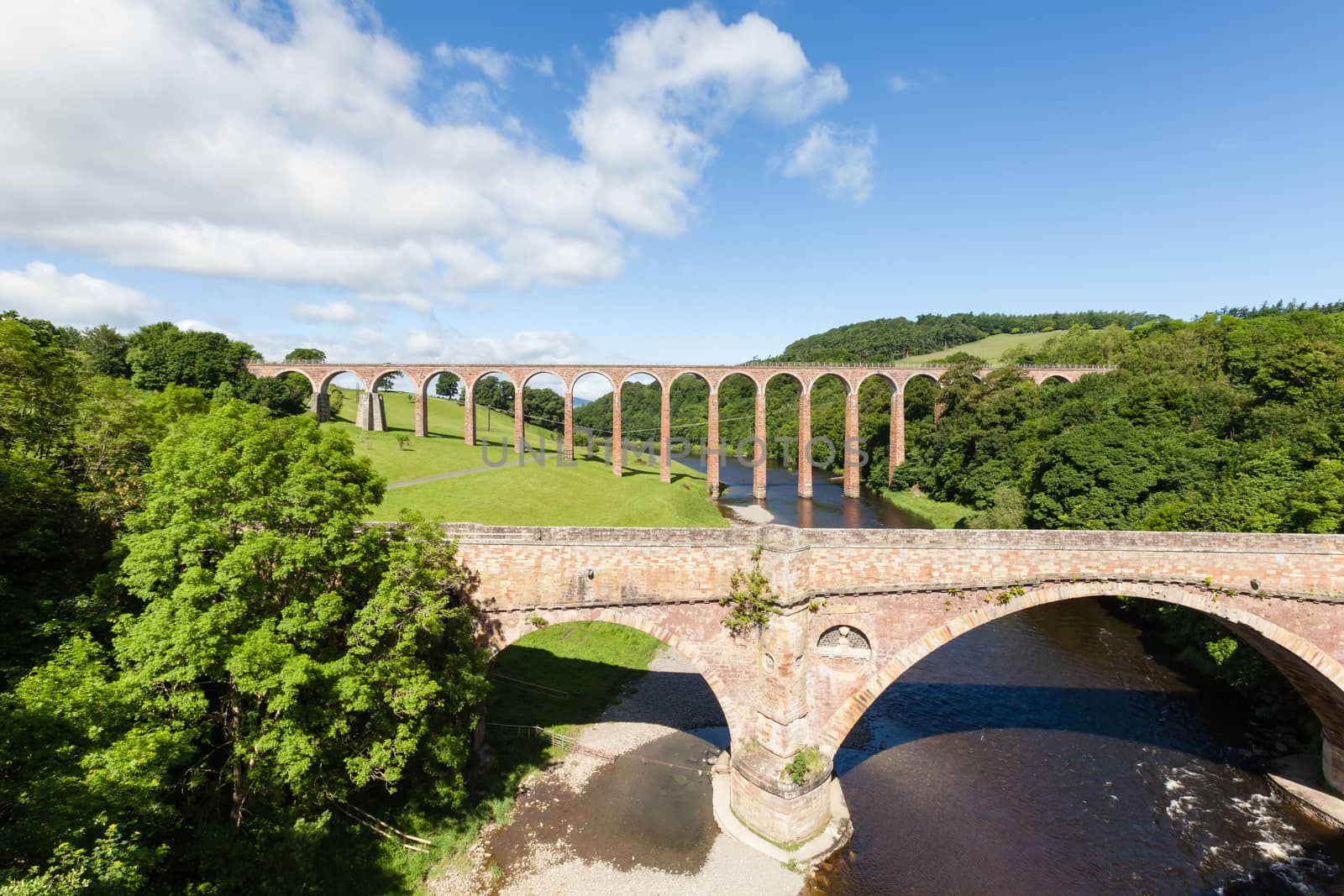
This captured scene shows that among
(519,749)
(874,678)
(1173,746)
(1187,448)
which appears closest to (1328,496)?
(1173,746)

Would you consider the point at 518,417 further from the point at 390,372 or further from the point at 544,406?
the point at 544,406

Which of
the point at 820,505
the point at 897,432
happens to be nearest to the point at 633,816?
the point at 820,505

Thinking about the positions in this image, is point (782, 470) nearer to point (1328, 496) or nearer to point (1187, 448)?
point (1187, 448)

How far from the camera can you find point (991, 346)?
12631cm

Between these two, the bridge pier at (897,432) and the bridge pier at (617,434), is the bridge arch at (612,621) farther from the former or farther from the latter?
the bridge pier at (897,432)

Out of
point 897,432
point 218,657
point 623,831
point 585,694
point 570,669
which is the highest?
point 897,432

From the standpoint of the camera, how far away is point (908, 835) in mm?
17062

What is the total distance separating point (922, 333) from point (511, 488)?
14994 cm

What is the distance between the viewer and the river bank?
15.1m

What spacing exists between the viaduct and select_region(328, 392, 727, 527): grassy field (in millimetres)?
2606

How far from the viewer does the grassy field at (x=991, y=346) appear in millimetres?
115875

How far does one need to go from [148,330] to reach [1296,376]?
94.9 metres

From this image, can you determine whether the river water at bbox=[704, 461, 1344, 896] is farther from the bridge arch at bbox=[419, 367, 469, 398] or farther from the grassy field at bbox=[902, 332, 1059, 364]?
the grassy field at bbox=[902, 332, 1059, 364]

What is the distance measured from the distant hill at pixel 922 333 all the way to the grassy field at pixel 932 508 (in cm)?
7585
